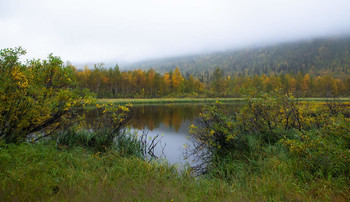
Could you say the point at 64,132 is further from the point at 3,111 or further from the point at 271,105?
the point at 271,105

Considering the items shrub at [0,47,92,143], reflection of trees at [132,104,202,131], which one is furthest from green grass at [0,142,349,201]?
reflection of trees at [132,104,202,131]

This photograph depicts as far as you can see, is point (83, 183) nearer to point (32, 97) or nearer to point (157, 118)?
point (32, 97)

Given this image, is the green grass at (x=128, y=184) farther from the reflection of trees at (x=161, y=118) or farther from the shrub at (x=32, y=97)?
the reflection of trees at (x=161, y=118)

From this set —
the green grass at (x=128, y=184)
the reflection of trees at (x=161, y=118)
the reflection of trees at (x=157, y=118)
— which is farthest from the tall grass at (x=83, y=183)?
the reflection of trees at (x=161, y=118)

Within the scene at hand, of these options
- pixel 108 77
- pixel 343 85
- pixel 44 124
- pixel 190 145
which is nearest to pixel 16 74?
pixel 44 124

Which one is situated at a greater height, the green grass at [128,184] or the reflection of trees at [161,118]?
the green grass at [128,184]

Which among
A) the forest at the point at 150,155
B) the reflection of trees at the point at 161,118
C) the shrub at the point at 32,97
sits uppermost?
the shrub at the point at 32,97

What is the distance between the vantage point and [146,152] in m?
9.07

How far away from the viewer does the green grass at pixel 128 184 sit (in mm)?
3453

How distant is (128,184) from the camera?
424cm

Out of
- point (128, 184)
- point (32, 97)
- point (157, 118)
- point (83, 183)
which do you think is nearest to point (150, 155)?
point (128, 184)

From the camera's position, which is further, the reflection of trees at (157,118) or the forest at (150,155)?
the reflection of trees at (157,118)

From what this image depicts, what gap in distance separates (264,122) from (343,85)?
109862 millimetres

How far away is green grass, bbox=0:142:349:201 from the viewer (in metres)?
3.45
